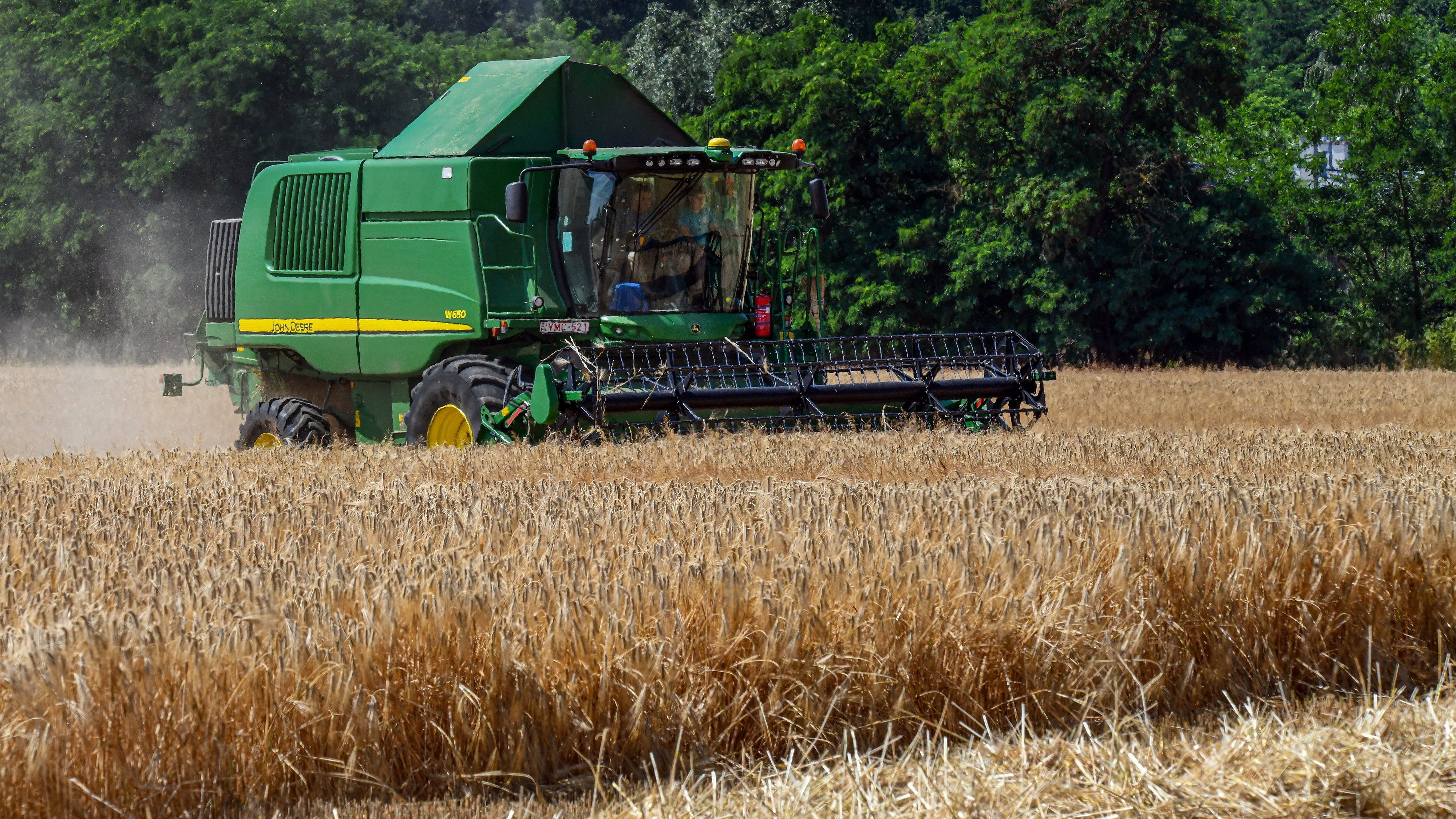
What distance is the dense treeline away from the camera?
2625cm

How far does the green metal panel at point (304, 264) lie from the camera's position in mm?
11688

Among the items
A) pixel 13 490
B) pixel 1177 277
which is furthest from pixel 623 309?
pixel 1177 277

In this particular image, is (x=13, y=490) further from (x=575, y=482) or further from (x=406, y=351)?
(x=406, y=351)

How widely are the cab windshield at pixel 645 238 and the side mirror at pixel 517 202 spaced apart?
813 mm

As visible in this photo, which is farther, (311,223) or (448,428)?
(311,223)

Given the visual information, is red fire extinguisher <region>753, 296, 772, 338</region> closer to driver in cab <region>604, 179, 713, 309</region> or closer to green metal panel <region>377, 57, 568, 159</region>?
driver in cab <region>604, 179, 713, 309</region>

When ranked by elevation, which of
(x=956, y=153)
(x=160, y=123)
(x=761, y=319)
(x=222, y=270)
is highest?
(x=160, y=123)

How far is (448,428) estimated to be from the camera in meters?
10.6

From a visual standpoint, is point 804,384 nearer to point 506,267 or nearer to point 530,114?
point 506,267

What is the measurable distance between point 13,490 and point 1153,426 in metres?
9.49

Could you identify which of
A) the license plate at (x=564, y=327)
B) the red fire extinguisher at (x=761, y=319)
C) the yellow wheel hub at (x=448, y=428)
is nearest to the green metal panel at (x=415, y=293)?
the license plate at (x=564, y=327)

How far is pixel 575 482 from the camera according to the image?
767cm

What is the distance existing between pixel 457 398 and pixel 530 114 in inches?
98.4

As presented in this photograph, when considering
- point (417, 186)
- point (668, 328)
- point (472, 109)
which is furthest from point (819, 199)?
point (417, 186)
